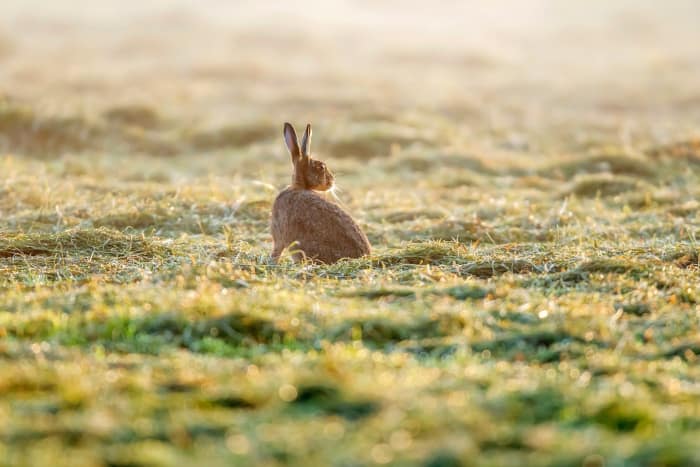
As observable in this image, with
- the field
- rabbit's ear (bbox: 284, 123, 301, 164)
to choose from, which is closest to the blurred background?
the field

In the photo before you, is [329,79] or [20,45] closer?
[329,79]

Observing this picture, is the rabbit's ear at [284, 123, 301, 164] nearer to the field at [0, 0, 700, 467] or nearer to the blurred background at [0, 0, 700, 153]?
the field at [0, 0, 700, 467]

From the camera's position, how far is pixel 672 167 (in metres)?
14.6

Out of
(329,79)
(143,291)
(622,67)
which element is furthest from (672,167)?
(622,67)

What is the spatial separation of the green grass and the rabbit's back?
20 cm

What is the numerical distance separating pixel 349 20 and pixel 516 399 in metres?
41.2

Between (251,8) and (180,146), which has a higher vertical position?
(251,8)

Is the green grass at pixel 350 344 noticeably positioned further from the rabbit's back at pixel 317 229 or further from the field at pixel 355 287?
the rabbit's back at pixel 317 229

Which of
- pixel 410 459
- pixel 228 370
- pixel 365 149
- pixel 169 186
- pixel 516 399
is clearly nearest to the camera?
pixel 410 459

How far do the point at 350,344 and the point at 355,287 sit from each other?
4.44 feet

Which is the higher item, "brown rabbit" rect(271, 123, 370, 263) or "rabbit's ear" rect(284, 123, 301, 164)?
"rabbit's ear" rect(284, 123, 301, 164)

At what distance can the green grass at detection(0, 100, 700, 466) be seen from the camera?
359cm

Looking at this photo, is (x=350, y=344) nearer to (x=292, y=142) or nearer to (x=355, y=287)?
(x=355, y=287)

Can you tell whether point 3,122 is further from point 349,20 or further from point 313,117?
point 349,20
